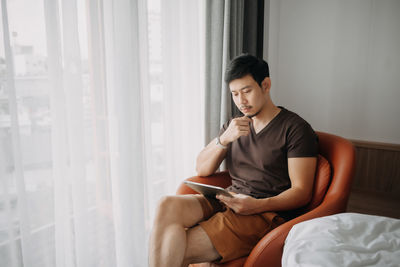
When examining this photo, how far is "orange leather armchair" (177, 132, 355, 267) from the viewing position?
4.24 ft

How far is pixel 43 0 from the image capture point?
4.59 ft

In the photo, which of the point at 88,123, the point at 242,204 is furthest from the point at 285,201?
the point at 88,123

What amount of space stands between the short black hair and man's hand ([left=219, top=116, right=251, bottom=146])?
0.22 meters

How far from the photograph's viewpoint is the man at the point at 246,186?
4.72ft

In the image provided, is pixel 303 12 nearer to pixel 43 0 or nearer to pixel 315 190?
pixel 315 190

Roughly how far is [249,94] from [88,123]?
0.83 m

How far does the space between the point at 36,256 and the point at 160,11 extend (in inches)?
56.9

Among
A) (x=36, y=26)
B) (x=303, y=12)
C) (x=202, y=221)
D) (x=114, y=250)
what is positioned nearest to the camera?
(x=36, y=26)

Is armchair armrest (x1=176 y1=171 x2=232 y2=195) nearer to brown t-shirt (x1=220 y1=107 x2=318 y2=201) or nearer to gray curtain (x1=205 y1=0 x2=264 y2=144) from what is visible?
brown t-shirt (x1=220 y1=107 x2=318 y2=201)

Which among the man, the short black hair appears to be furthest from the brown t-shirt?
the short black hair

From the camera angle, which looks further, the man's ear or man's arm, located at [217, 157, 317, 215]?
the man's ear

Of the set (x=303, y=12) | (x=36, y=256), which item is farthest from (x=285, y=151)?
(x=303, y=12)

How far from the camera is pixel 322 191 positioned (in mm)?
1639

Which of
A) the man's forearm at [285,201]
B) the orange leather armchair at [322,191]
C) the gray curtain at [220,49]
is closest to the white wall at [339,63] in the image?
the gray curtain at [220,49]
